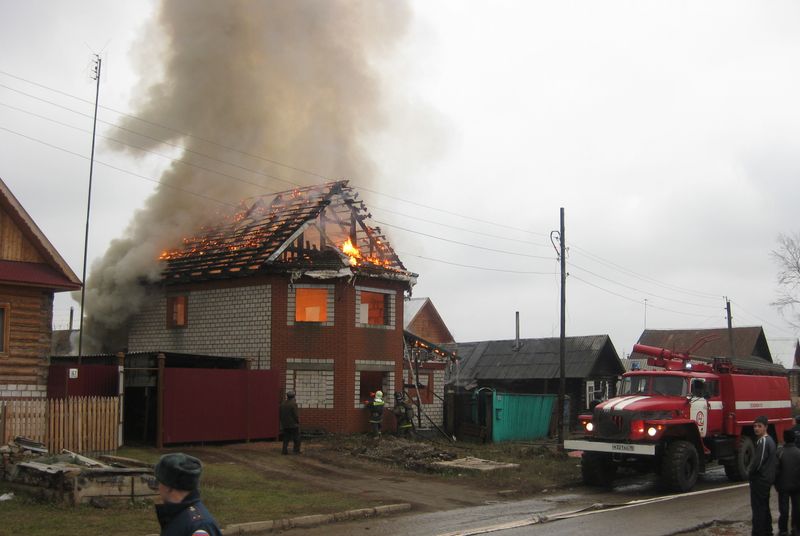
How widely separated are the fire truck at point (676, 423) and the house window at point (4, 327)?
1281cm

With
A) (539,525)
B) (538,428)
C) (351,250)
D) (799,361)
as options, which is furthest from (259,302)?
(799,361)

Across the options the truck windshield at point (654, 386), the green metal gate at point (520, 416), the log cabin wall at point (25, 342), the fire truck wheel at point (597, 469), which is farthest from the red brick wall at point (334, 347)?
the truck windshield at point (654, 386)

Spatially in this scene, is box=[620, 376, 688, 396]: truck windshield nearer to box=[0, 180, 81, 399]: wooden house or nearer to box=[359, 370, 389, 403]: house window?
box=[359, 370, 389, 403]: house window

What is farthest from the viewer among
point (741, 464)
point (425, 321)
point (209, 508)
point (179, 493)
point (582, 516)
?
point (425, 321)

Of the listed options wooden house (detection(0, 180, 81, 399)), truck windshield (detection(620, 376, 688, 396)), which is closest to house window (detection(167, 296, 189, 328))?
wooden house (detection(0, 180, 81, 399))

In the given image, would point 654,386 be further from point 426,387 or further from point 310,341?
point 426,387

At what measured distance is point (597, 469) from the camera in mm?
16953

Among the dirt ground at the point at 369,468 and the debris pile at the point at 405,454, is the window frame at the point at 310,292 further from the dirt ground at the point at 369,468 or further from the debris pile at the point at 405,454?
the debris pile at the point at 405,454

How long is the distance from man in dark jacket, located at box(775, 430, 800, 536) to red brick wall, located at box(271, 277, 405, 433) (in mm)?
15045

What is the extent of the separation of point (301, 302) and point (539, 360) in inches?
630

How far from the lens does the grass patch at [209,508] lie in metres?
10.8

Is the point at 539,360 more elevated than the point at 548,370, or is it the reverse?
the point at 539,360

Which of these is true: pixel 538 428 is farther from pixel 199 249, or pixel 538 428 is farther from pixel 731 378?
pixel 199 249

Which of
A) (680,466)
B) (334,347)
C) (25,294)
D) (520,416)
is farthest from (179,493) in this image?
(520,416)
